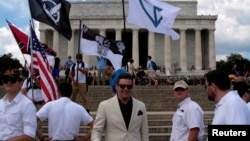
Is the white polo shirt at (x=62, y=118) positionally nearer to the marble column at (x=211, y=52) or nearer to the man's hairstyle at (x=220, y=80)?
the man's hairstyle at (x=220, y=80)

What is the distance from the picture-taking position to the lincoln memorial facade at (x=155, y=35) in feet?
209

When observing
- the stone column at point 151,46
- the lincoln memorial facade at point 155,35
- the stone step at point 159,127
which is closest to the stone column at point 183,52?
the lincoln memorial facade at point 155,35

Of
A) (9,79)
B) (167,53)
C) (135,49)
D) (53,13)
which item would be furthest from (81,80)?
(167,53)

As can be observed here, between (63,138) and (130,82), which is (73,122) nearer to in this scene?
→ (63,138)

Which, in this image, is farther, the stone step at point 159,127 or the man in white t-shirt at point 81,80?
the man in white t-shirt at point 81,80

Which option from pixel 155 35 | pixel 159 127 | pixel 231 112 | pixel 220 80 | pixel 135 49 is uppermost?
pixel 155 35

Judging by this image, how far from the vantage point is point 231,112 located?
4465 mm

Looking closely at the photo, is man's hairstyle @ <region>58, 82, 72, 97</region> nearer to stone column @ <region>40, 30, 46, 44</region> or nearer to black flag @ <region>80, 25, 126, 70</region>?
black flag @ <region>80, 25, 126, 70</region>

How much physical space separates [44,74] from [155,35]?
57.4 m

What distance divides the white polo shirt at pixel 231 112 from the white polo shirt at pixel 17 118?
8.23 ft

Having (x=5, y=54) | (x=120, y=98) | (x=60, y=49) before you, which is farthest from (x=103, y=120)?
(x=5, y=54)

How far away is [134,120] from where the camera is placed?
233 inches

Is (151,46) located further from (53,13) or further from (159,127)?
(53,13)

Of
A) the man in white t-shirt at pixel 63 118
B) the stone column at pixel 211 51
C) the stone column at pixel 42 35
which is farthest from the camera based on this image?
the stone column at pixel 42 35
